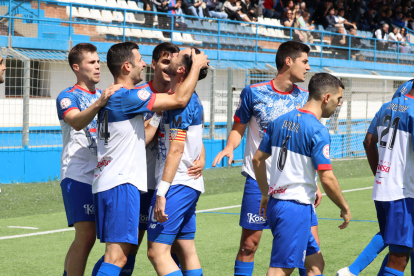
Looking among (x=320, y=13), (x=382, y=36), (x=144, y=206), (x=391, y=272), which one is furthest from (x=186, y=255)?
(x=382, y=36)

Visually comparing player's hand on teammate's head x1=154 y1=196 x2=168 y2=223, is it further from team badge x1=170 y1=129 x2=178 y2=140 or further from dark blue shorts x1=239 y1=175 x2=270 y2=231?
dark blue shorts x1=239 y1=175 x2=270 y2=231

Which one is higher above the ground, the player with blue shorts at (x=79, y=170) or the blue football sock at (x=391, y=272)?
the player with blue shorts at (x=79, y=170)

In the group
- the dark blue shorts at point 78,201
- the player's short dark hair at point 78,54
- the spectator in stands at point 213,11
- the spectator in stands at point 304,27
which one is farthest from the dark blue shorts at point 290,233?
the spectator in stands at point 304,27

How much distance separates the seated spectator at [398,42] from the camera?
2369 centimetres

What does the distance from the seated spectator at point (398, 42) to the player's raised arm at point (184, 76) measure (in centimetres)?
2143

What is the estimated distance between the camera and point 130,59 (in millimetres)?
3688

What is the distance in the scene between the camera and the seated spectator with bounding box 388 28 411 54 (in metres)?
23.7

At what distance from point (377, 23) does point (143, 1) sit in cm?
1397

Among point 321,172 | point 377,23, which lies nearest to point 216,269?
point 321,172

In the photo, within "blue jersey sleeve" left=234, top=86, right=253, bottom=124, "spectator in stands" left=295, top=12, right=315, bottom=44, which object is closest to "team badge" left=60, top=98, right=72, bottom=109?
"blue jersey sleeve" left=234, top=86, right=253, bottom=124

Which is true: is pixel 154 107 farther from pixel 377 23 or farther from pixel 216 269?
pixel 377 23

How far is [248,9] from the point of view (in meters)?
20.6

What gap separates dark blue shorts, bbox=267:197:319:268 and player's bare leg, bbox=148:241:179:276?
2.17 ft

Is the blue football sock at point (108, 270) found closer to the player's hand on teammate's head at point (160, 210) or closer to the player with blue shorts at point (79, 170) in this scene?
the player's hand on teammate's head at point (160, 210)
